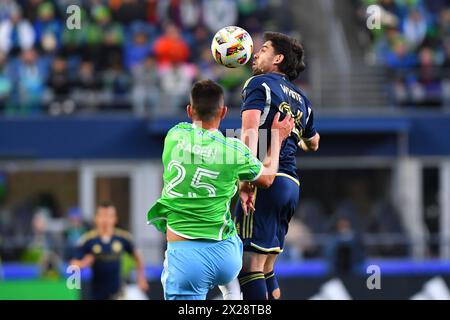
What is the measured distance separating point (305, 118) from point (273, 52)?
622mm

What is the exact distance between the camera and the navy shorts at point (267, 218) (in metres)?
8.88

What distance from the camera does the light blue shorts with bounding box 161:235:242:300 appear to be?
8.02m

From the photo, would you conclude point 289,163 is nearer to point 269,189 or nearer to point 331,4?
point 269,189

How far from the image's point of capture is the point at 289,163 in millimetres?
8992

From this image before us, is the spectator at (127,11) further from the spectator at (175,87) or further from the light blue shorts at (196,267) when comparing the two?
the light blue shorts at (196,267)

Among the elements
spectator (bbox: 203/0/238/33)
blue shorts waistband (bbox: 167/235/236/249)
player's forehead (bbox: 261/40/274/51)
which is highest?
spectator (bbox: 203/0/238/33)

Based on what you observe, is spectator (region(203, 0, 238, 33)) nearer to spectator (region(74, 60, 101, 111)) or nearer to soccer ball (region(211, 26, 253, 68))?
spectator (region(74, 60, 101, 111))

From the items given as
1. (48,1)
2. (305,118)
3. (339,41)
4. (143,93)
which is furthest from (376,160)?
(305,118)

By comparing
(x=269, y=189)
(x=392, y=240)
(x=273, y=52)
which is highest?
(x=273, y=52)

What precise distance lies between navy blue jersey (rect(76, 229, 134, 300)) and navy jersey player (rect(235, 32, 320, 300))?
5.61m

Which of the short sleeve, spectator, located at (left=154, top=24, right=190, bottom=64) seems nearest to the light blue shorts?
the short sleeve
